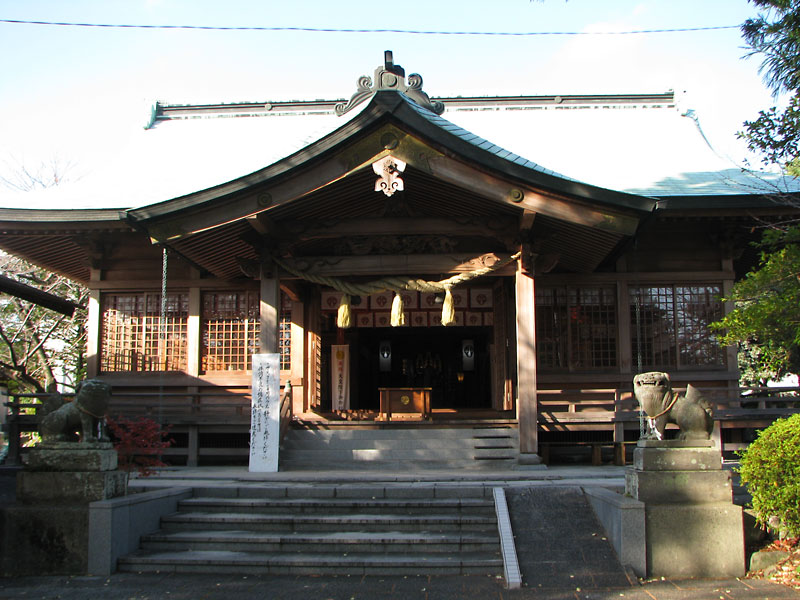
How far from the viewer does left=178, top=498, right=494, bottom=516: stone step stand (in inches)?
331

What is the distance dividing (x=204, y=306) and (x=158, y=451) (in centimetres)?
544

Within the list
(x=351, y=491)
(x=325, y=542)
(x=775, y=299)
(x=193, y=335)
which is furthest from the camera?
(x=193, y=335)

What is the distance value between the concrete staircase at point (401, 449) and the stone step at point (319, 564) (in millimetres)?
4321

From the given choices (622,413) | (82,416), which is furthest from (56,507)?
(622,413)

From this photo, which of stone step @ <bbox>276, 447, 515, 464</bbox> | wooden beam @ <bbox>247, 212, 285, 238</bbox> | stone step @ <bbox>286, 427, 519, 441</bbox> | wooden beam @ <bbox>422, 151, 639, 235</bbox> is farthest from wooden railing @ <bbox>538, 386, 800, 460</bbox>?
wooden beam @ <bbox>247, 212, 285, 238</bbox>

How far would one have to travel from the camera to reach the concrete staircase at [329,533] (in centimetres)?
734

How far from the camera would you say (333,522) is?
816cm

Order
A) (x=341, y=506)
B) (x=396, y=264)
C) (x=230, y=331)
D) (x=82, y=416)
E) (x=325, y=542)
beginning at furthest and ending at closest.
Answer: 1. (x=230, y=331)
2. (x=396, y=264)
3. (x=341, y=506)
4. (x=82, y=416)
5. (x=325, y=542)

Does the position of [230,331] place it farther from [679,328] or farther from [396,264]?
[679,328]

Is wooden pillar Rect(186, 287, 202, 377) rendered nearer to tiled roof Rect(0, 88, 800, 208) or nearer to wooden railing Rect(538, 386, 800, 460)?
tiled roof Rect(0, 88, 800, 208)

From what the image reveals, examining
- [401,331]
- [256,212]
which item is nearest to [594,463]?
[256,212]

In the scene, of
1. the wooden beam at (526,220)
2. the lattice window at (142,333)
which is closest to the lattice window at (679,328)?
the wooden beam at (526,220)

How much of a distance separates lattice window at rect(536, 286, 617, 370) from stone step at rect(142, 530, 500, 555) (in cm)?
690

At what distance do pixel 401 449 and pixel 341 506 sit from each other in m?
3.85
